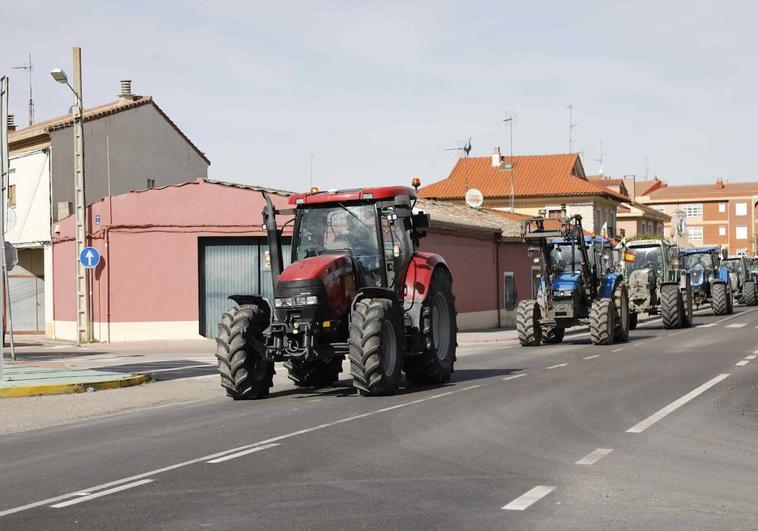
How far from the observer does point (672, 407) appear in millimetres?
12617

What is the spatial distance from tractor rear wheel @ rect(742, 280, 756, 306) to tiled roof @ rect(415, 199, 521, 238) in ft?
51.7

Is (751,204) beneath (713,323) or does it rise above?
above

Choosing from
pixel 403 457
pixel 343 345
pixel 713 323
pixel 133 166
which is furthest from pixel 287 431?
pixel 133 166

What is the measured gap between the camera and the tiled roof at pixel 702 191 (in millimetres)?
129125

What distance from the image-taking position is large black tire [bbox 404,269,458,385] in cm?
1547

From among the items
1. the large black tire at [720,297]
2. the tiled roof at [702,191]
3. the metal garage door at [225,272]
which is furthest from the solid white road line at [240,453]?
the tiled roof at [702,191]

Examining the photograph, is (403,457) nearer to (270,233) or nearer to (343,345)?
(343,345)

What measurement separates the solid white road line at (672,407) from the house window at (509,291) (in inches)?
914

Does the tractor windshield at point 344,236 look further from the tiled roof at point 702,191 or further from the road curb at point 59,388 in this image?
the tiled roof at point 702,191

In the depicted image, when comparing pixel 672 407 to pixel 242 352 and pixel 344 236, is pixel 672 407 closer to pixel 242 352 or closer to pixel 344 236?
pixel 344 236

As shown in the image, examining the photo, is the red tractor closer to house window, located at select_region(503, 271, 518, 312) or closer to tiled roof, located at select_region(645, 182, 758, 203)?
house window, located at select_region(503, 271, 518, 312)

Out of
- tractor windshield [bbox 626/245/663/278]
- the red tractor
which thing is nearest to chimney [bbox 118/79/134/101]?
tractor windshield [bbox 626/245/663/278]

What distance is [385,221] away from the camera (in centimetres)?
1511

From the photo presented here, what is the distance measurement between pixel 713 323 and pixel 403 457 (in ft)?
92.7
